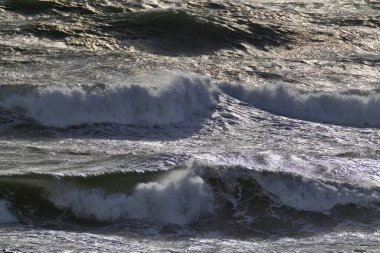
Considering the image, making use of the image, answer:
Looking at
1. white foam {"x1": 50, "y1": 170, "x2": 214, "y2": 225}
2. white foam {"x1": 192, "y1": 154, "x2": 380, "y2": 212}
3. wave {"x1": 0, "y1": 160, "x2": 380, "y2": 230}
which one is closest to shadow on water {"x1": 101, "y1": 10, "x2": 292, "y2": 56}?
white foam {"x1": 192, "y1": 154, "x2": 380, "y2": 212}

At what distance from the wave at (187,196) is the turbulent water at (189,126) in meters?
0.02

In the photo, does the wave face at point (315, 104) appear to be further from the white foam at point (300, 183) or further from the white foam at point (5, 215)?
the white foam at point (5, 215)

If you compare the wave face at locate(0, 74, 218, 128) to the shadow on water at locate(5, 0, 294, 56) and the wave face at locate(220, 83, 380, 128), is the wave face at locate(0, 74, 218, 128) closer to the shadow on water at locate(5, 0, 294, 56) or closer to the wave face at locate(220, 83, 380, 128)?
the wave face at locate(220, 83, 380, 128)

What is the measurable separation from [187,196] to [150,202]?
1.42 feet

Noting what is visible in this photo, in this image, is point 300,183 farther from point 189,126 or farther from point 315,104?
point 315,104

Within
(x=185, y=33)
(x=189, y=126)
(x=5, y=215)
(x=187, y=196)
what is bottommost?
(x=5, y=215)

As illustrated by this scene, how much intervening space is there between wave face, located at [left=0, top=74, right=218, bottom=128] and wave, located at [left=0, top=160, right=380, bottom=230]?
3.07m

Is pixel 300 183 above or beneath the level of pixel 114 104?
beneath

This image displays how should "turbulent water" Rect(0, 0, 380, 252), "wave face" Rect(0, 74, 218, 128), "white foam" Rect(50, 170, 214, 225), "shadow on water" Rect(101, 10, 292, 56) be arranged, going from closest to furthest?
"turbulent water" Rect(0, 0, 380, 252), "white foam" Rect(50, 170, 214, 225), "wave face" Rect(0, 74, 218, 128), "shadow on water" Rect(101, 10, 292, 56)

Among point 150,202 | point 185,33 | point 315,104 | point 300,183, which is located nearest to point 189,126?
point 315,104

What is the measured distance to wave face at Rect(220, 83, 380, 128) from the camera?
1410 centimetres

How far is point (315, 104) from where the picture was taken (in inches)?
569

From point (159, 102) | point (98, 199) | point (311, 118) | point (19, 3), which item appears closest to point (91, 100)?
point (159, 102)

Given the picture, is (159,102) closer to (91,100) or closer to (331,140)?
(91,100)
